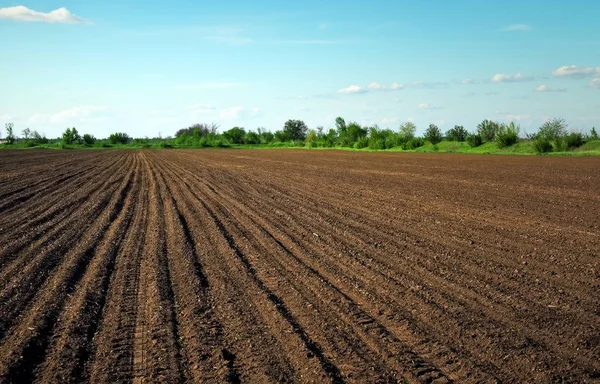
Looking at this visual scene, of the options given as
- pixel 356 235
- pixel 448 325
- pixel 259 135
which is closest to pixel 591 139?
pixel 356 235

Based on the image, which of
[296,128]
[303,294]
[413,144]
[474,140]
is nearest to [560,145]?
[474,140]

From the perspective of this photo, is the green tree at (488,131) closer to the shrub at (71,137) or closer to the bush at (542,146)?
the bush at (542,146)

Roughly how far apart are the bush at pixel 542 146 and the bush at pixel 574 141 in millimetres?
1537

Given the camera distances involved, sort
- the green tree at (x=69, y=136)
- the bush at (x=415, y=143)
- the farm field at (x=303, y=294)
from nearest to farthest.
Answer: the farm field at (x=303, y=294), the bush at (x=415, y=143), the green tree at (x=69, y=136)

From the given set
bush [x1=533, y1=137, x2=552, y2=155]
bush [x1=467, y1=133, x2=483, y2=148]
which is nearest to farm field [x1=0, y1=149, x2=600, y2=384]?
bush [x1=533, y1=137, x2=552, y2=155]

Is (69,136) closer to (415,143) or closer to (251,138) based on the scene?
(251,138)

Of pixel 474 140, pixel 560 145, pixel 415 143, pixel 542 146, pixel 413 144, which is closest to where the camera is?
pixel 542 146

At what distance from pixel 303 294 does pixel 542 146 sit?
4647cm

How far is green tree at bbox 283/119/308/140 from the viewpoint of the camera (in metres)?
150

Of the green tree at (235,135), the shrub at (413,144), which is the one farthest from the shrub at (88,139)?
the shrub at (413,144)

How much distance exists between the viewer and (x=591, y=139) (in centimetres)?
4962

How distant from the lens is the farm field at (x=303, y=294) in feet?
16.9

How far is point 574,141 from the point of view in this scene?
48219mm

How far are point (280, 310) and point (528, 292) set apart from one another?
130 inches
